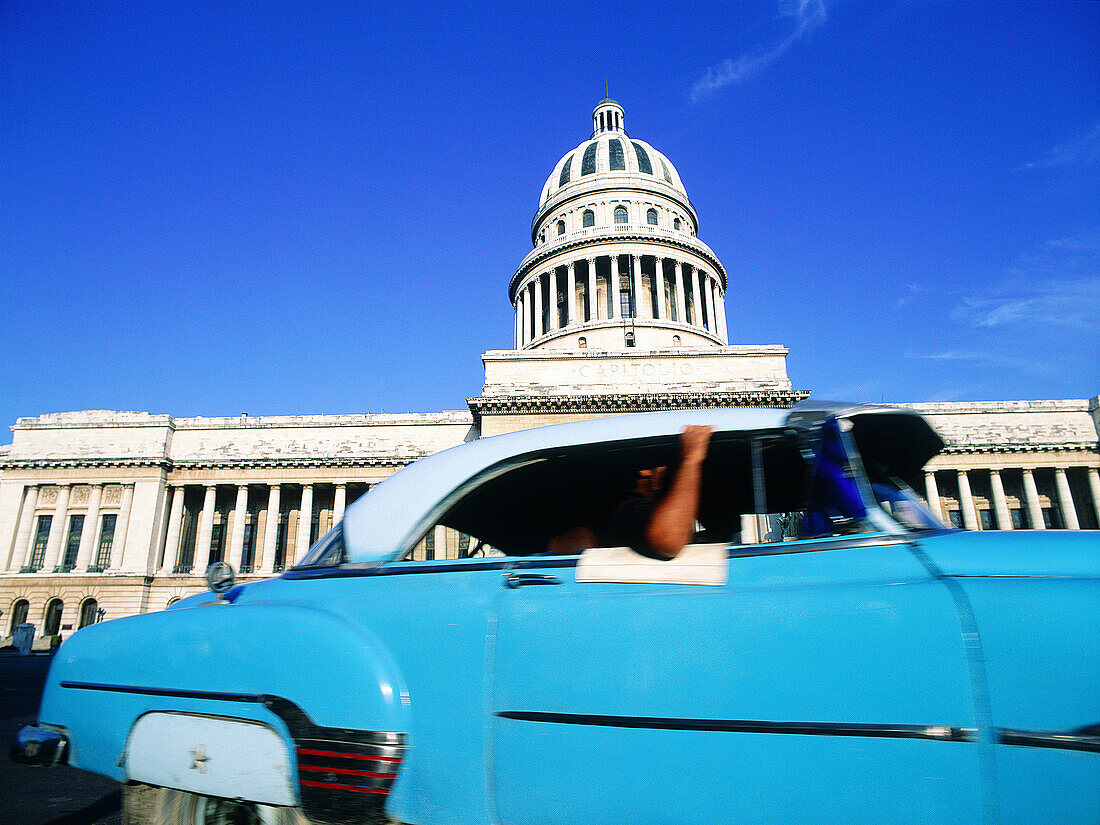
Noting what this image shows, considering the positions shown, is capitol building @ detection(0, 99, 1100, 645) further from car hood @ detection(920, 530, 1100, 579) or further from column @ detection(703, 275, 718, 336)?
car hood @ detection(920, 530, 1100, 579)

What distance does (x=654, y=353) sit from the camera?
2894 cm

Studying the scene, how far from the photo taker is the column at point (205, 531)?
37906mm

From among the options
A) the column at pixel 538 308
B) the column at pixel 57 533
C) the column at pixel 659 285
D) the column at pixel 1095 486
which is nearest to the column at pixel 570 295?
the column at pixel 538 308

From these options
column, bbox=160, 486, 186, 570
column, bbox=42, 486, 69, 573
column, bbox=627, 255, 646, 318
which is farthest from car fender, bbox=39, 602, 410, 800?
column, bbox=42, 486, 69, 573

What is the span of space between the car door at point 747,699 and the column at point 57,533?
4609 centimetres

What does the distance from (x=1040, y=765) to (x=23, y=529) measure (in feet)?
160

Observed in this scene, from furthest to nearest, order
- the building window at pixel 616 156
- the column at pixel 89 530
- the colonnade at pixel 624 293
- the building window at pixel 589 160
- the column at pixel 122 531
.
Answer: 1. the building window at pixel 589 160
2. the building window at pixel 616 156
3. the colonnade at pixel 624 293
4. the column at pixel 89 530
5. the column at pixel 122 531

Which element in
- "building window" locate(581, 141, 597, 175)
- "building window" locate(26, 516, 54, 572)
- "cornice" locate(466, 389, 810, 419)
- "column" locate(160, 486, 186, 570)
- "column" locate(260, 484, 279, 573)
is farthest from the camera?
"building window" locate(581, 141, 597, 175)

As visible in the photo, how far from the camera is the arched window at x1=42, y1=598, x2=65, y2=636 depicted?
1404 inches

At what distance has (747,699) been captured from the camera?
4.78ft

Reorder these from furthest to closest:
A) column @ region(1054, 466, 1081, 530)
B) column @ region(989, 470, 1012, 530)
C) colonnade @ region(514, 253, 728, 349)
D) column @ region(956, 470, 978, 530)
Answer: colonnade @ region(514, 253, 728, 349), column @ region(956, 470, 978, 530), column @ region(989, 470, 1012, 530), column @ region(1054, 466, 1081, 530)

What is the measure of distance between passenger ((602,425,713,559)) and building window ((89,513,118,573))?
4418cm

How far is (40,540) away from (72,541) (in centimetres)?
199

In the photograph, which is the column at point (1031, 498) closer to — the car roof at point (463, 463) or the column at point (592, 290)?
the column at point (592, 290)
